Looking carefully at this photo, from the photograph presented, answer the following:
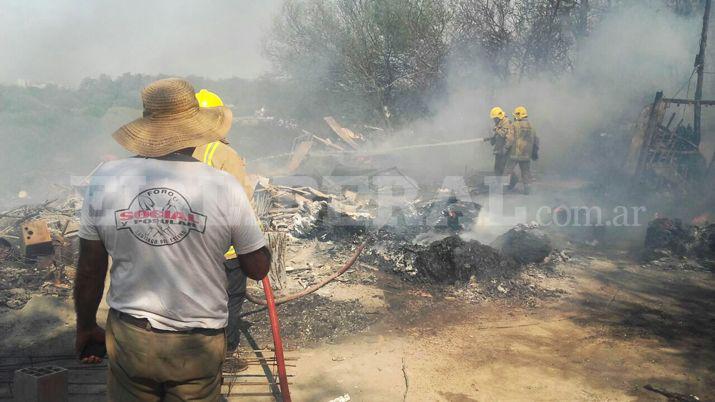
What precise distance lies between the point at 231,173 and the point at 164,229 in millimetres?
2057

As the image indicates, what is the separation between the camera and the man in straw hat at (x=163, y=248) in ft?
6.75

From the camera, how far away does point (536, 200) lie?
11266 mm

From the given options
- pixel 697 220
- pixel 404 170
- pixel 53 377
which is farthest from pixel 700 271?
pixel 404 170

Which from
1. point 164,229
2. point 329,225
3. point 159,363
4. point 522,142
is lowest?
point 159,363

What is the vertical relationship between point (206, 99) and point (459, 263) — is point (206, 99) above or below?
above

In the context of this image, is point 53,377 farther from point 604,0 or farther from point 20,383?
point 604,0

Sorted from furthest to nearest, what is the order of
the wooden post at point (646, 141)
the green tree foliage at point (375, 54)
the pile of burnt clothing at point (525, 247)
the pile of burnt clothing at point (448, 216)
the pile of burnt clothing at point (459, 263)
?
the green tree foliage at point (375, 54)
the wooden post at point (646, 141)
the pile of burnt clothing at point (448, 216)
the pile of burnt clothing at point (525, 247)
the pile of burnt clothing at point (459, 263)

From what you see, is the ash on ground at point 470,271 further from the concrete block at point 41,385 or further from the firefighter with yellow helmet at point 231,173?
the concrete block at point 41,385

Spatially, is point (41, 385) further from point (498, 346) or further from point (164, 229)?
point (498, 346)

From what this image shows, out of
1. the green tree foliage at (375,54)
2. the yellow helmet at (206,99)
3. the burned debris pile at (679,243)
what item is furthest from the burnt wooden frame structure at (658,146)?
the green tree foliage at (375,54)

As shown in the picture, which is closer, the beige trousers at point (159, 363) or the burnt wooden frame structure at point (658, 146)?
the beige trousers at point (159, 363)

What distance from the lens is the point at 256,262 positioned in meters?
2.29

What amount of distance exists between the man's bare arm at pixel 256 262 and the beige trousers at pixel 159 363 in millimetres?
290

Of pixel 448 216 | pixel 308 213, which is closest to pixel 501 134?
pixel 448 216
